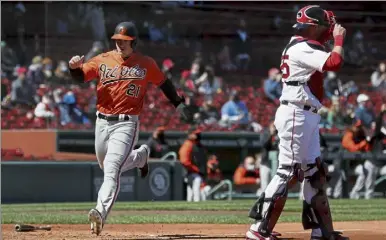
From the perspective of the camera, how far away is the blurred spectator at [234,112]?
20.5 meters

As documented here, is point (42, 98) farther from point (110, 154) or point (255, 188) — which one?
point (110, 154)

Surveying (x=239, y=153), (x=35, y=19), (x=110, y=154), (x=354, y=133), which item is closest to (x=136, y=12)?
(x=35, y=19)

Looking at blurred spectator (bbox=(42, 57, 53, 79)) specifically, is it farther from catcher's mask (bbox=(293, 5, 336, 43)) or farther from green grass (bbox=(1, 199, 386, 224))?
catcher's mask (bbox=(293, 5, 336, 43))

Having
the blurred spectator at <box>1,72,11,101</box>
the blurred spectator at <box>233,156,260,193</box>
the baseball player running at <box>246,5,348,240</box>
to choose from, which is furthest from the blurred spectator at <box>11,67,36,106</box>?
the baseball player running at <box>246,5,348,240</box>

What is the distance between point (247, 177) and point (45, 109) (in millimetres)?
4354

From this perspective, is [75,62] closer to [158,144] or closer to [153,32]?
[158,144]

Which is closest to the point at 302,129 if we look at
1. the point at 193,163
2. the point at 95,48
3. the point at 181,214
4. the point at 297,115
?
the point at 297,115

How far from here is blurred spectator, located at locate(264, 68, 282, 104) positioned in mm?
20969

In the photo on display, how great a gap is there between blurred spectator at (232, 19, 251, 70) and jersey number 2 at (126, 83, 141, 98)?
499 inches

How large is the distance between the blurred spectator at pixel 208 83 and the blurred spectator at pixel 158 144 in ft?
4.61

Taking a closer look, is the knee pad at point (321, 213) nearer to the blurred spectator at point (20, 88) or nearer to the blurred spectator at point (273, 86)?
the blurred spectator at point (20, 88)

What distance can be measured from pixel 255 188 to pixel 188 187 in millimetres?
1916

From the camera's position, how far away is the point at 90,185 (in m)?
18.0

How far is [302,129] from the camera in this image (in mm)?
7168
